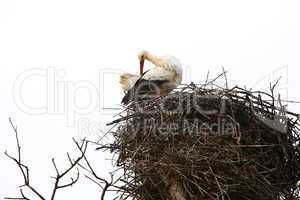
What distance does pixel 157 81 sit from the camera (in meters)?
6.29

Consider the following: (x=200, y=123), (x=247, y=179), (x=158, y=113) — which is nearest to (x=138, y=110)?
(x=158, y=113)

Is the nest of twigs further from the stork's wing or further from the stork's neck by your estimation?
the stork's neck

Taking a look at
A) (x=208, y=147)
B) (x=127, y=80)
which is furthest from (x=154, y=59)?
(x=208, y=147)

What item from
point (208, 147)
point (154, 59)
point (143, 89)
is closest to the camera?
point (208, 147)

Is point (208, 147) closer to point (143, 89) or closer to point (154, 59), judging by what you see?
point (143, 89)

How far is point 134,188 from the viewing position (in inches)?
174

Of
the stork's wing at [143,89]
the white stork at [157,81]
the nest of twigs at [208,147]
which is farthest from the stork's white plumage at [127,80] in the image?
the nest of twigs at [208,147]

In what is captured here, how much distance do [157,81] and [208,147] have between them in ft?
6.48

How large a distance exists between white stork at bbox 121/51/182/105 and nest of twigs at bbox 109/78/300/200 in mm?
924

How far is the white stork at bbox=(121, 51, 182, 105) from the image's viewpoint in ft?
20.2

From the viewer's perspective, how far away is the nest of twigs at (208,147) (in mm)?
4281

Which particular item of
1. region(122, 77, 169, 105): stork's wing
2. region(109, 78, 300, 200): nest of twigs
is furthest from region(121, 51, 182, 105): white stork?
region(109, 78, 300, 200): nest of twigs

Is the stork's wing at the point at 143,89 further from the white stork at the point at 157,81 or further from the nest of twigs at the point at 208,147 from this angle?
the nest of twigs at the point at 208,147

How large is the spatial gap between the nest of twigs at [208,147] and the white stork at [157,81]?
0.92 metres
